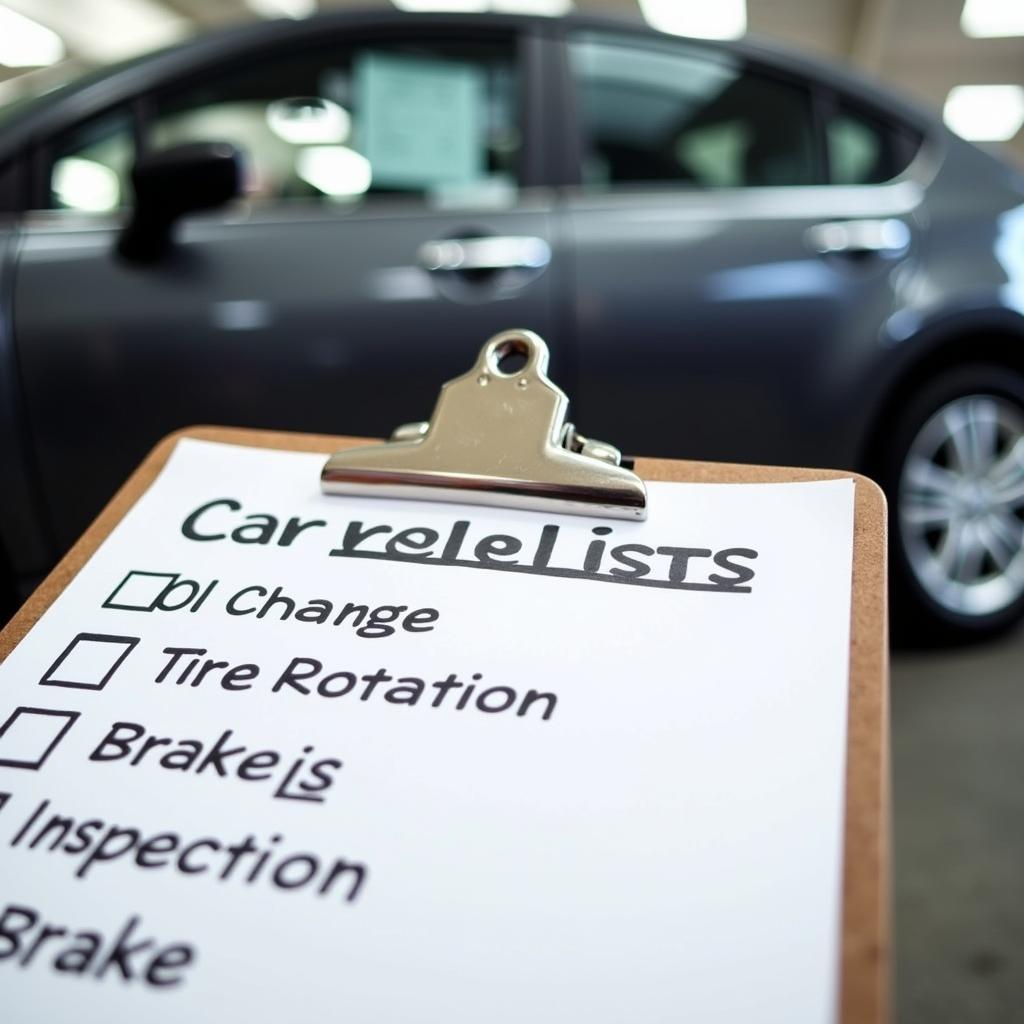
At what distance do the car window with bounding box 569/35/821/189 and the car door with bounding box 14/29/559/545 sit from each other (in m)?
0.14

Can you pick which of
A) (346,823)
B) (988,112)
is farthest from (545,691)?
(988,112)

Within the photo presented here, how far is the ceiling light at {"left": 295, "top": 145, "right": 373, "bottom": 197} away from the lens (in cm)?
149

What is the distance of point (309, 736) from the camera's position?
0.39 meters

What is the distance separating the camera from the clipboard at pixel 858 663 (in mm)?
304

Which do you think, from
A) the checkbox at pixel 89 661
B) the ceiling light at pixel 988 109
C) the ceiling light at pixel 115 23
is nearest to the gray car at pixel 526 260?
the checkbox at pixel 89 661

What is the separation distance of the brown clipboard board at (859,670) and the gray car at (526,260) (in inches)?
31.1

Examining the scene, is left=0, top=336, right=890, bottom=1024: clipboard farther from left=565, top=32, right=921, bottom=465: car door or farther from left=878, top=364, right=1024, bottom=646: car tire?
left=878, top=364, right=1024, bottom=646: car tire

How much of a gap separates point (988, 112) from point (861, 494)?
39.8 ft

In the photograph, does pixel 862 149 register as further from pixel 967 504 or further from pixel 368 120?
pixel 368 120

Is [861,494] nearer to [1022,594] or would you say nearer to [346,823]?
[346,823]

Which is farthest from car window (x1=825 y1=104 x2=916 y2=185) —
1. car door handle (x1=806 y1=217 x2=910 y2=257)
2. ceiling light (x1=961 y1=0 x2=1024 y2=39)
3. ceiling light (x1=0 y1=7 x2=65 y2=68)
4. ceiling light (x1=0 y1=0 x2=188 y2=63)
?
ceiling light (x1=961 y1=0 x2=1024 y2=39)

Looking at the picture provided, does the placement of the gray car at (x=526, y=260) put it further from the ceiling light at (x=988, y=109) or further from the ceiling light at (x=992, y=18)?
the ceiling light at (x=988, y=109)

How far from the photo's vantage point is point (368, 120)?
1.54m

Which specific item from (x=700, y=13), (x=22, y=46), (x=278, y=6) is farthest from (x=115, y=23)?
(x=22, y=46)
